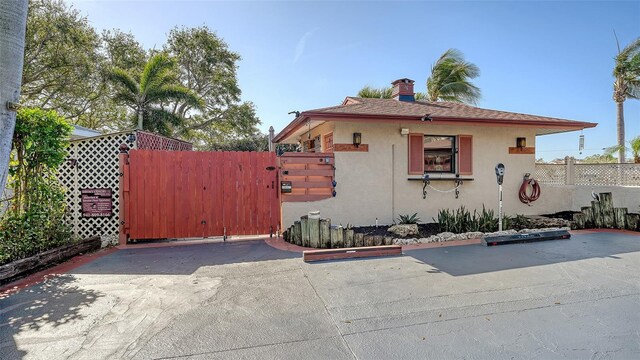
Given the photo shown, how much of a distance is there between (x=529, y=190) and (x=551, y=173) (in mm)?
2197

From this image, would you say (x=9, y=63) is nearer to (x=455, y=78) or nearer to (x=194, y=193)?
(x=194, y=193)

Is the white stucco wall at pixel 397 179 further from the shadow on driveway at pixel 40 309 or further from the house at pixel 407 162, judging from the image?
the shadow on driveway at pixel 40 309

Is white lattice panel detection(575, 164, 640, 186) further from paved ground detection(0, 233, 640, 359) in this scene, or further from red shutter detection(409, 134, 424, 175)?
red shutter detection(409, 134, 424, 175)

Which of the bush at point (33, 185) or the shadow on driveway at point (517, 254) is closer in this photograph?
the bush at point (33, 185)

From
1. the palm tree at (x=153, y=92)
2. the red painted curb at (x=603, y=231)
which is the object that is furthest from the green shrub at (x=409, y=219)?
the palm tree at (x=153, y=92)

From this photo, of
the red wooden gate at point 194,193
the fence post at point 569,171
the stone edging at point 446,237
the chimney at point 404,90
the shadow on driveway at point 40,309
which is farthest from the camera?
the chimney at point 404,90

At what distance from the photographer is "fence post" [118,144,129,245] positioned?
5996 mm

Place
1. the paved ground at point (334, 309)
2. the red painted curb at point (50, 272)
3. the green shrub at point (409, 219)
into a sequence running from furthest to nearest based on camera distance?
1. the green shrub at point (409, 219)
2. the red painted curb at point (50, 272)
3. the paved ground at point (334, 309)

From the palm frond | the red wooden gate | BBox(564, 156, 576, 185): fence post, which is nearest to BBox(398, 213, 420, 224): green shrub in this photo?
the red wooden gate

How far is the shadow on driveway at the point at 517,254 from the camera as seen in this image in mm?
4535

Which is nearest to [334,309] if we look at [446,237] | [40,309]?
[40,309]

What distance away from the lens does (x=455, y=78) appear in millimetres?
15914

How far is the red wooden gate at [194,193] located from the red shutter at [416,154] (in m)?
3.40

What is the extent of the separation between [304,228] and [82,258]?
384cm
